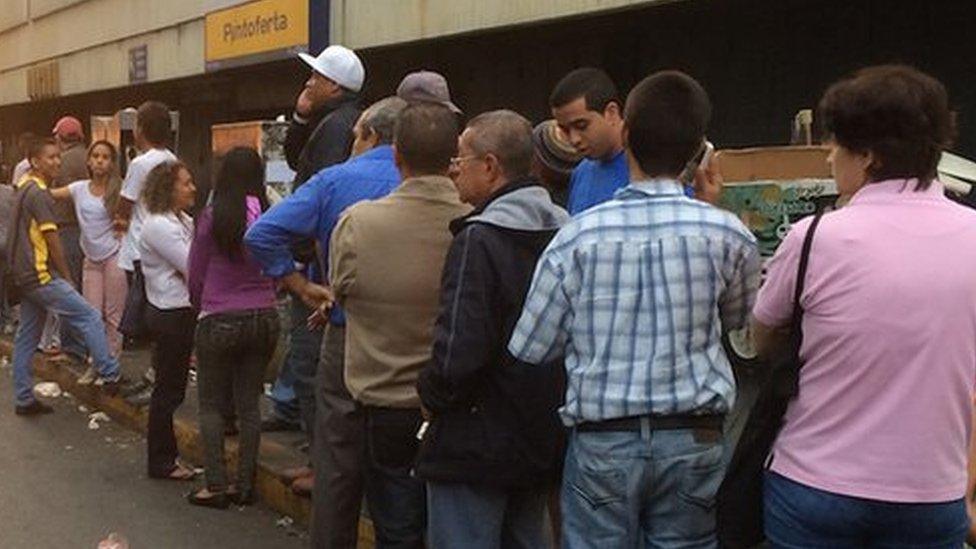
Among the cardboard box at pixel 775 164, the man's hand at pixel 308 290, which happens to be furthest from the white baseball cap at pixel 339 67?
the cardboard box at pixel 775 164

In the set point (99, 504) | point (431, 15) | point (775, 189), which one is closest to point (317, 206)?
point (775, 189)

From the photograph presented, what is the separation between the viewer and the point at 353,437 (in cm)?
436

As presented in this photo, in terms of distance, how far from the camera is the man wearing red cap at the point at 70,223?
9555 mm

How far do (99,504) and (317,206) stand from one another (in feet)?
8.84

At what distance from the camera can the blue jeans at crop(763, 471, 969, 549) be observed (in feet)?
8.62

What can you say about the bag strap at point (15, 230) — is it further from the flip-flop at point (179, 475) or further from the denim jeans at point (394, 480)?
the denim jeans at point (394, 480)

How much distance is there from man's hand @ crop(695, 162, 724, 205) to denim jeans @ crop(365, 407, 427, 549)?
119 cm

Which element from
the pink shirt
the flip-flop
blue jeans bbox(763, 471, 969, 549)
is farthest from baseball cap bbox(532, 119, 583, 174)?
the flip-flop

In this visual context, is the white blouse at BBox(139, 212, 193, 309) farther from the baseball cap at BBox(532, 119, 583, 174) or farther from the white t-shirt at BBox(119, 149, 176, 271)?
the baseball cap at BBox(532, 119, 583, 174)

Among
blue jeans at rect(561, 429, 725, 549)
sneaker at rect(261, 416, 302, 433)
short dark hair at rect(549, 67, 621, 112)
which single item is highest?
short dark hair at rect(549, 67, 621, 112)

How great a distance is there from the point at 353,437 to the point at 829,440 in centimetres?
209

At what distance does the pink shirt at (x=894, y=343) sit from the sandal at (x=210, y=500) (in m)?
4.16

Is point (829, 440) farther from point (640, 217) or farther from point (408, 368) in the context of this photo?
point (408, 368)

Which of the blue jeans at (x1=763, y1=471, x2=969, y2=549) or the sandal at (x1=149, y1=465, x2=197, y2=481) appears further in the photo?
the sandal at (x1=149, y1=465, x2=197, y2=481)
